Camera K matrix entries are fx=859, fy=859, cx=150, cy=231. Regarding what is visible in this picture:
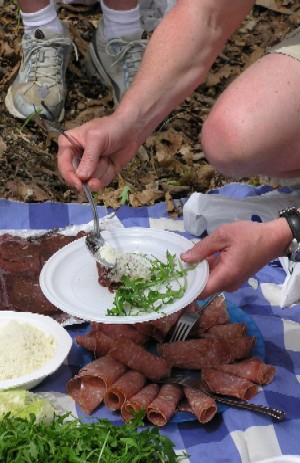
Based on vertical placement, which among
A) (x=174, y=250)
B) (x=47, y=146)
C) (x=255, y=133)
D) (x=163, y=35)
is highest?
(x=163, y=35)

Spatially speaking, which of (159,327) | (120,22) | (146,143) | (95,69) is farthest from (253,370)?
(95,69)

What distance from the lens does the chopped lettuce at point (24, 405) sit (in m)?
2.32

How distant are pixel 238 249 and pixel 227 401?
17.7 inches

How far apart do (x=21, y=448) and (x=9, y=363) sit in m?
0.51

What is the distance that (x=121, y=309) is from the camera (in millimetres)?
2473

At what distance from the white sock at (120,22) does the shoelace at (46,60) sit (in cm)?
26

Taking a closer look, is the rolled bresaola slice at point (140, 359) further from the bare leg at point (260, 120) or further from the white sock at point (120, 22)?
the white sock at point (120, 22)

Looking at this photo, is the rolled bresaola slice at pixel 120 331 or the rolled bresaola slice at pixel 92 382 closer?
the rolled bresaola slice at pixel 92 382

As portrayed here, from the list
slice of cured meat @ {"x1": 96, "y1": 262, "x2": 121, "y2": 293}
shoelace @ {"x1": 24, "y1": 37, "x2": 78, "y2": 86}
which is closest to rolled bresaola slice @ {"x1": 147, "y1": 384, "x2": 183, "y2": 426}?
slice of cured meat @ {"x1": 96, "y1": 262, "x2": 121, "y2": 293}

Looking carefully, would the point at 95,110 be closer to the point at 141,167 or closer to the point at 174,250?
the point at 141,167

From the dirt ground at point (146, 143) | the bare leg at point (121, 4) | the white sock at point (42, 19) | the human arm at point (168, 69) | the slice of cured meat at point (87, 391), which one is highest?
the human arm at point (168, 69)

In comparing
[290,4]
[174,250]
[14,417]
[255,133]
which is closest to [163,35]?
[255,133]

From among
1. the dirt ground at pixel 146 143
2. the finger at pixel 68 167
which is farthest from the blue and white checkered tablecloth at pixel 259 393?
the finger at pixel 68 167

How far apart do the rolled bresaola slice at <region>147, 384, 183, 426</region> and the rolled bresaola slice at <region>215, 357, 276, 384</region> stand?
188 mm
